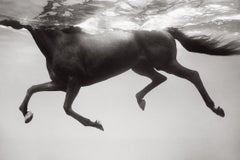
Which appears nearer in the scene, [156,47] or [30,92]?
[30,92]

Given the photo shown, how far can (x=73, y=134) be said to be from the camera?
206 feet

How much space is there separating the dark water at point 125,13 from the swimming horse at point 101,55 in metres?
1.28

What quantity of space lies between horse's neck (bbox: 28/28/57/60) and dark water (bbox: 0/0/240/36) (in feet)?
4.81

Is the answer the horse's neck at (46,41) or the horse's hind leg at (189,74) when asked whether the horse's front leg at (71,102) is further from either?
the horse's hind leg at (189,74)

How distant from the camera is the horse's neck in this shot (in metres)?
4.30

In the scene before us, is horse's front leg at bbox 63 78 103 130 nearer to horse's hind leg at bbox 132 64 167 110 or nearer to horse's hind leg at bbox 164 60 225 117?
horse's hind leg at bbox 132 64 167 110

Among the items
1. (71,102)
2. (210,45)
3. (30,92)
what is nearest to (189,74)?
→ (210,45)

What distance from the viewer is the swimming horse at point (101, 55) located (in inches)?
165

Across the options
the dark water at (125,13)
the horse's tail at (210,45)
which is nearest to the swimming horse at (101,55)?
the horse's tail at (210,45)

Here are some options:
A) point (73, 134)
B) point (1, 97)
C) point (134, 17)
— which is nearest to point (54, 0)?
point (134, 17)

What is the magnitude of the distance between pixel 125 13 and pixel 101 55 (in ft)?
7.97

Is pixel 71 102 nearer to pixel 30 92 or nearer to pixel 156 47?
pixel 30 92

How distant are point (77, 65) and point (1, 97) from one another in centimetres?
3671

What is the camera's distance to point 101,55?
434cm
